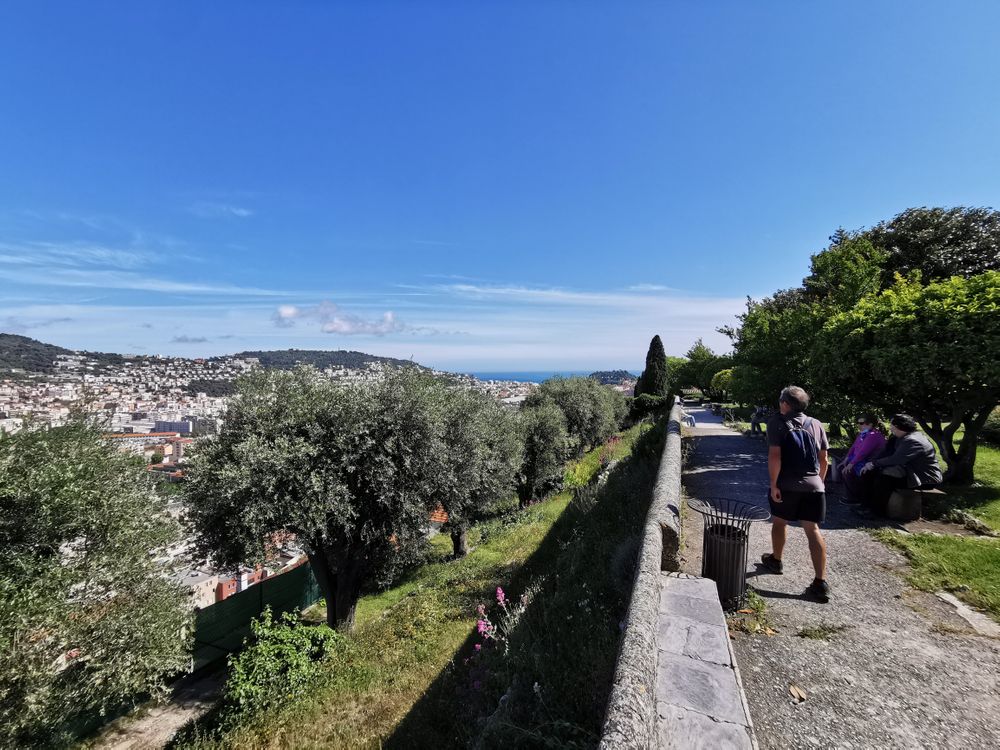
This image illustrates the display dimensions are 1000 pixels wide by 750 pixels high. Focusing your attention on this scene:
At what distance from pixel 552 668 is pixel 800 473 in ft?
10.9

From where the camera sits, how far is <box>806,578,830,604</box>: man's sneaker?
4.44m

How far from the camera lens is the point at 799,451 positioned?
4.56 metres

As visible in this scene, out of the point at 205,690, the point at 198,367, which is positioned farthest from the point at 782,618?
the point at 198,367

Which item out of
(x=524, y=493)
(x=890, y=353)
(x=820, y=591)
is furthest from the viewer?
(x=524, y=493)

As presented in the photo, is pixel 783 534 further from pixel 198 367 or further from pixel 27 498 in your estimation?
pixel 198 367

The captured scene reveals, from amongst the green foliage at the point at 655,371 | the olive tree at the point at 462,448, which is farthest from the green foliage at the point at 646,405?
the olive tree at the point at 462,448

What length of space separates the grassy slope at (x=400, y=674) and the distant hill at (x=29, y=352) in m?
83.7

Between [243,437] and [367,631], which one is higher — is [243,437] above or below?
above

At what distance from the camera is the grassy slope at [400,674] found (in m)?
6.12

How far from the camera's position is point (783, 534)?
193 inches

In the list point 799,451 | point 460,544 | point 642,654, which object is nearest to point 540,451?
point 460,544

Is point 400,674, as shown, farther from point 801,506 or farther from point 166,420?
point 166,420

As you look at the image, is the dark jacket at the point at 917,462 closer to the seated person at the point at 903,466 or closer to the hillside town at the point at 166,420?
the seated person at the point at 903,466

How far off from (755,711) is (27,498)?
9325 millimetres
